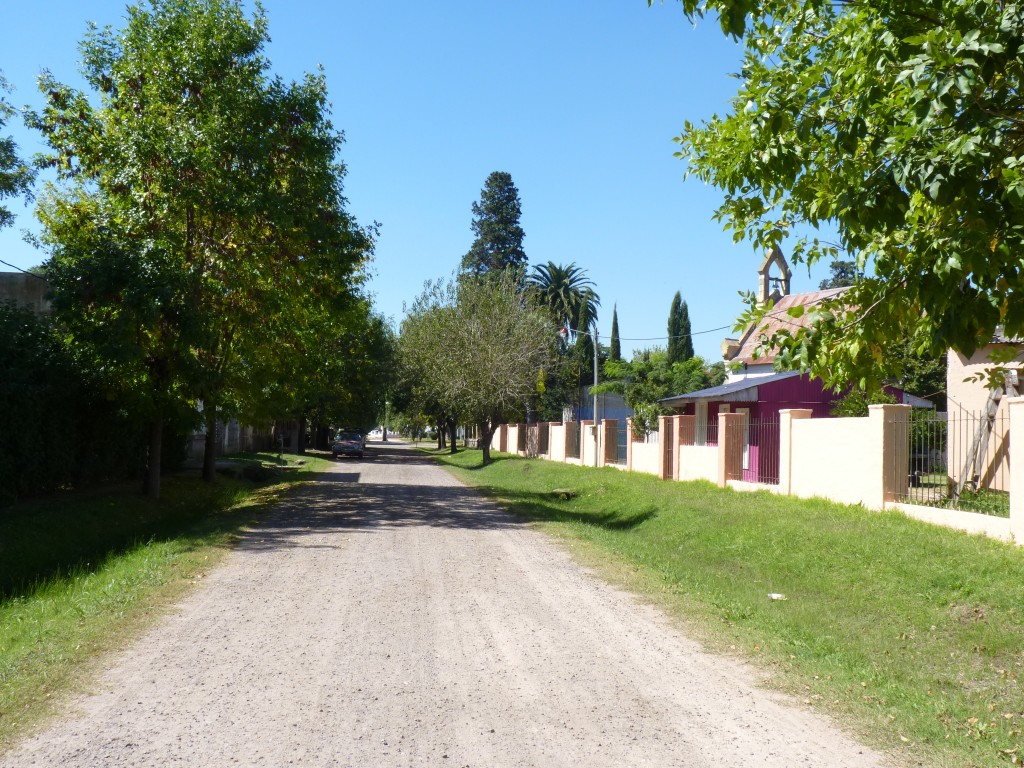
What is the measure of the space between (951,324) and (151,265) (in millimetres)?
15097

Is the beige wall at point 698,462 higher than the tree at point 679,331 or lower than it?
lower

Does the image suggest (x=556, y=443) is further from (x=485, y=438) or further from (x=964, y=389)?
(x=964, y=389)

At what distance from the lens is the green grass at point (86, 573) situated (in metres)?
6.35

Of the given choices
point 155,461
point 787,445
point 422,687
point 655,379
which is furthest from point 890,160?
point 655,379

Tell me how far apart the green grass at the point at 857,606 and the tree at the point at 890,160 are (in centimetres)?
240

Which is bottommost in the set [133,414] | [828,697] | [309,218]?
[828,697]

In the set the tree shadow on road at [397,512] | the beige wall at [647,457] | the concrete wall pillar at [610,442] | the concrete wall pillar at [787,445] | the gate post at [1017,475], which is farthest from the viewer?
the concrete wall pillar at [610,442]

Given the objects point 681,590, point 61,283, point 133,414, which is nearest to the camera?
point 681,590

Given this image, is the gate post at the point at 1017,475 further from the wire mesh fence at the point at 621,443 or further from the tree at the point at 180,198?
the wire mesh fence at the point at 621,443

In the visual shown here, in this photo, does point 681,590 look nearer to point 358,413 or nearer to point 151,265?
point 151,265

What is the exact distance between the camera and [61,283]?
16547mm

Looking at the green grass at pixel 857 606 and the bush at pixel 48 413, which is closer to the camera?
the green grass at pixel 857 606

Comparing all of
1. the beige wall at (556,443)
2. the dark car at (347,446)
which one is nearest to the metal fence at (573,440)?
the beige wall at (556,443)

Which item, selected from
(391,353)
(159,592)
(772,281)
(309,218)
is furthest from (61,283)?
(772,281)
